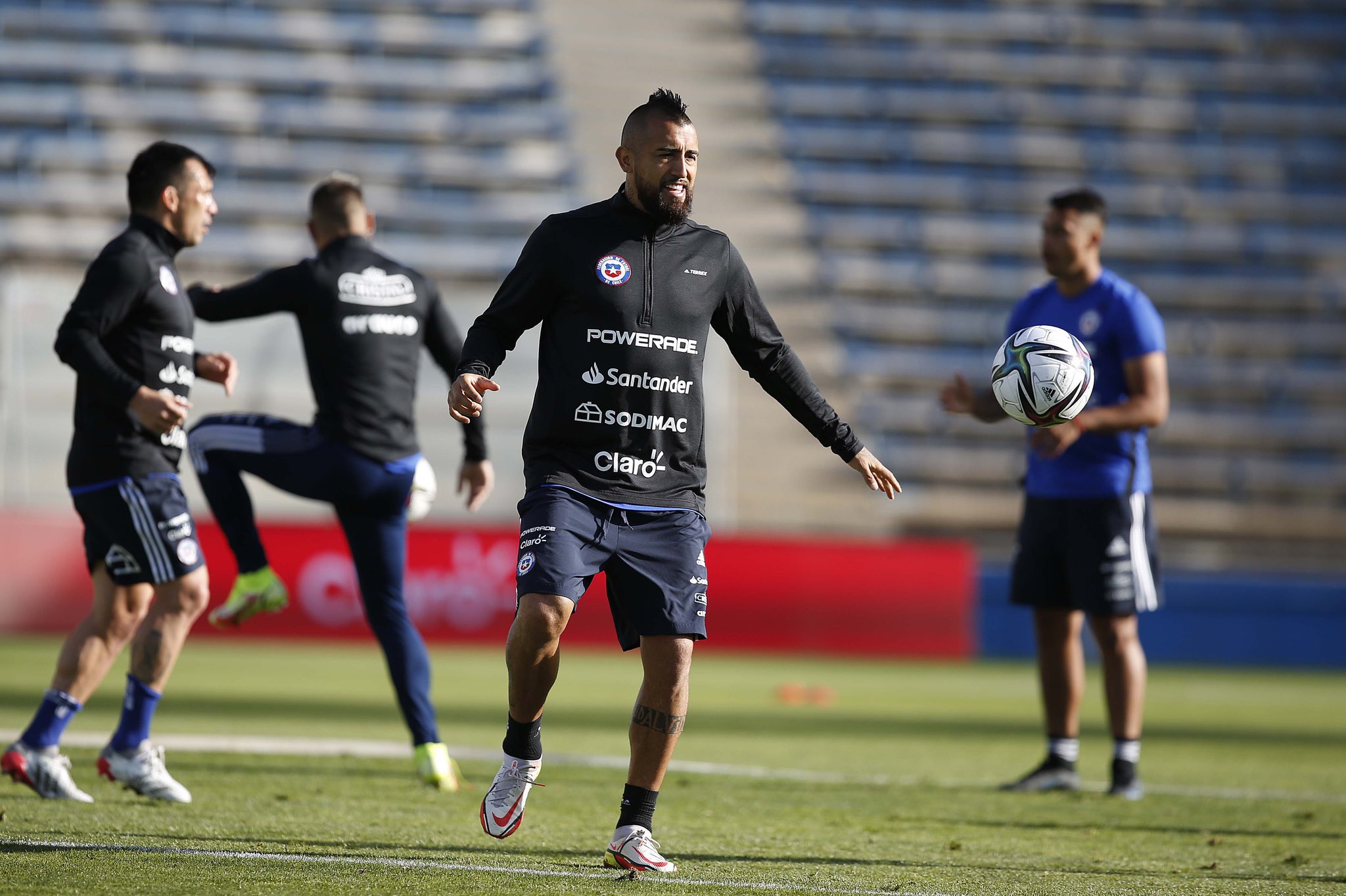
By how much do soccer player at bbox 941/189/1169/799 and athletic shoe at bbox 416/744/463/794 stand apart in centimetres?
228

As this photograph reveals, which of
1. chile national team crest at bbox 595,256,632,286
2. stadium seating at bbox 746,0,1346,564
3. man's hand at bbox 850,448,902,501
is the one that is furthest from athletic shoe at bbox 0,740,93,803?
stadium seating at bbox 746,0,1346,564

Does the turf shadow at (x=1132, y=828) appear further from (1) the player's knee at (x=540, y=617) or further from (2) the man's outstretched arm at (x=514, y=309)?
(2) the man's outstretched arm at (x=514, y=309)

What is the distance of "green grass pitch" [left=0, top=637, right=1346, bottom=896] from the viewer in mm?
4098

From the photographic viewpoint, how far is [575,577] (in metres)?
4.16

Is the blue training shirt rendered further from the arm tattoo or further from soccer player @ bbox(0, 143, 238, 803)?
soccer player @ bbox(0, 143, 238, 803)

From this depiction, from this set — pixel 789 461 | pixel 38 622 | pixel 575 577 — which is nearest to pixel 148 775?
pixel 575 577

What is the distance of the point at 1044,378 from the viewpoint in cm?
536

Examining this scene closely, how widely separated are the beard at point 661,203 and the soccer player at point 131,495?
170 cm

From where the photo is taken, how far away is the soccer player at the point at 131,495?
5.18 m

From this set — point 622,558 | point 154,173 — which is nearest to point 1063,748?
point 622,558

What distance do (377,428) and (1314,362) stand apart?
17715 millimetres

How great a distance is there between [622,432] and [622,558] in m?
0.34

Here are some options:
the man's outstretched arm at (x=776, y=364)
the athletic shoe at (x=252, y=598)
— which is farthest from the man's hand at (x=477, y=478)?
the man's outstretched arm at (x=776, y=364)

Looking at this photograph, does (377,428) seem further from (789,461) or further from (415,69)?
(415,69)
